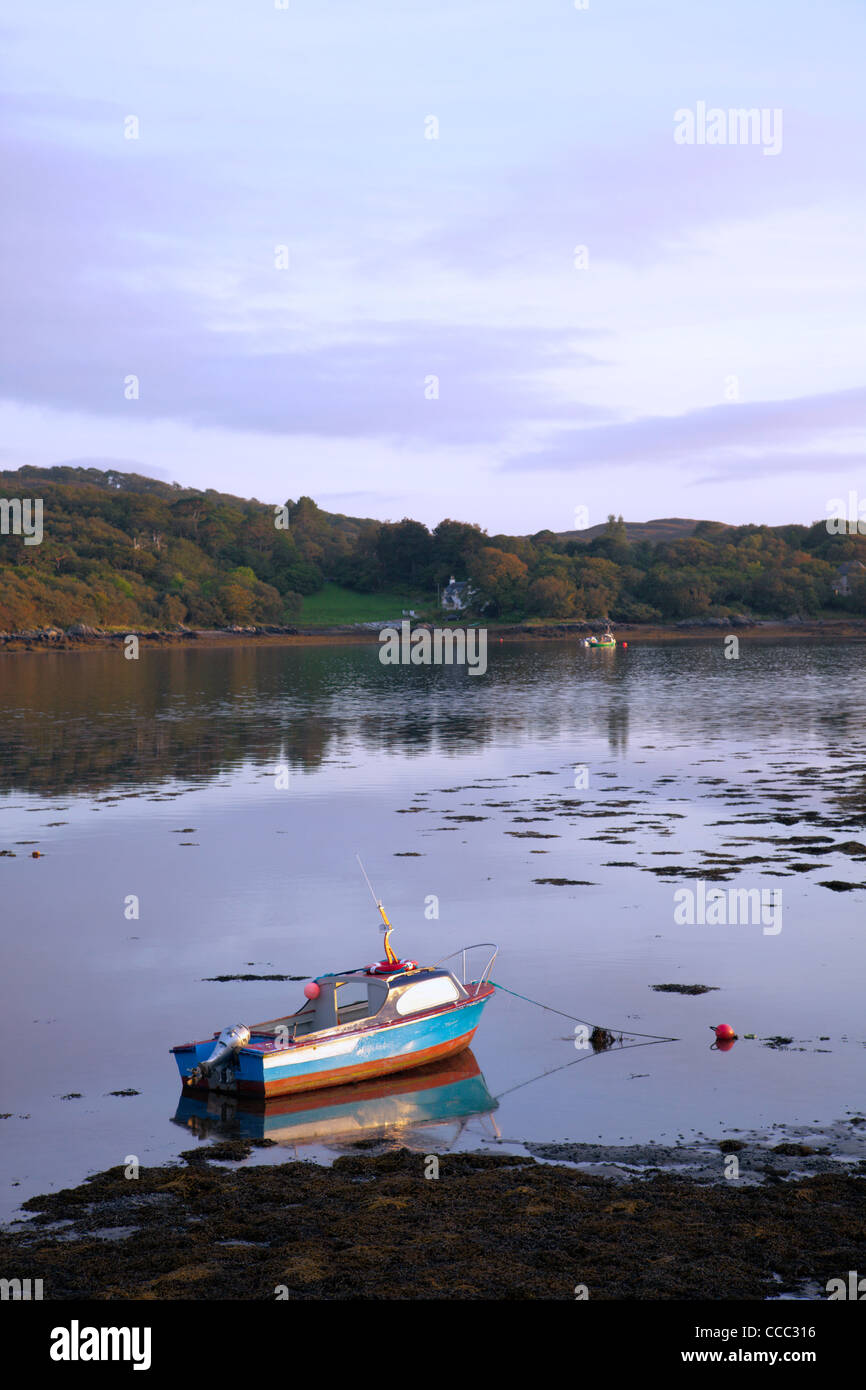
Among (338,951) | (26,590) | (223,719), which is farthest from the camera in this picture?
(26,590)

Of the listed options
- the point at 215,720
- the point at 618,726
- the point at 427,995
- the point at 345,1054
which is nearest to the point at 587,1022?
the point at 427,995

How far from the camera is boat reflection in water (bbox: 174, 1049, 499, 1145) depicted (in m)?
16.2

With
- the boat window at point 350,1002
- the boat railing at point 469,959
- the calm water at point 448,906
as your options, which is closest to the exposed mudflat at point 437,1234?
the calm water at point 448,906

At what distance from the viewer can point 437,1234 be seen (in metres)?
12.2

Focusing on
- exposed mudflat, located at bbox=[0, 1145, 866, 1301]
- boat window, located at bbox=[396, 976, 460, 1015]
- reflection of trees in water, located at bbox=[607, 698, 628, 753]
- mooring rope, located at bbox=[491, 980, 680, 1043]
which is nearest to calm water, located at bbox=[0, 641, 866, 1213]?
mooring rope, located at bbox=[491, 980, 680, 1043]

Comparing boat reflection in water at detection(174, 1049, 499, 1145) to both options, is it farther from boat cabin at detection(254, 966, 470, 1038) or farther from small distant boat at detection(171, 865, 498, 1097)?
boat cabin at detection(254, 966, 470, 1038)

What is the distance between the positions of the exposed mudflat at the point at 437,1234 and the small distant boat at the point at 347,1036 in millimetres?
2258

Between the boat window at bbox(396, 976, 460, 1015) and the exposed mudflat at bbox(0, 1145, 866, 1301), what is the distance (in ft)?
11.9

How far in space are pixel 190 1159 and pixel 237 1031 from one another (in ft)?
7.54
